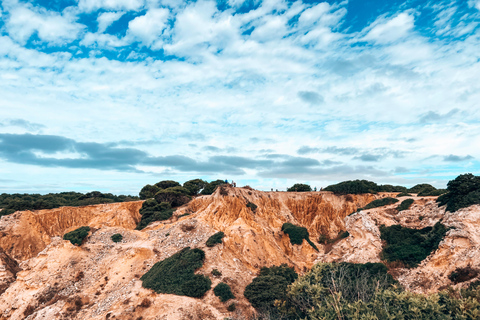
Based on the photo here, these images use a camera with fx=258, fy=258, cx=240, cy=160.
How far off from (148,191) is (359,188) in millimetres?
52483

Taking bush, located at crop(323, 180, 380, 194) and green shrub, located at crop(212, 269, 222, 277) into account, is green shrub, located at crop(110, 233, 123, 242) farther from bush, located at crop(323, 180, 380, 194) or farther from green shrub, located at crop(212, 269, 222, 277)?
bush, located at crop(323, 180, 380, 194)

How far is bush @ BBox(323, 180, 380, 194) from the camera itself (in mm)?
53969

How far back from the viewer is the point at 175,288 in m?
22.3

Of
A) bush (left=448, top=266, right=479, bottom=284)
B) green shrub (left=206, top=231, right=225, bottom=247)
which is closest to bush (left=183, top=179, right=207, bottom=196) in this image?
green shrub (left=206, top=231, right=225, bottom=247)

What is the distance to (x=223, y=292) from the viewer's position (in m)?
22.0

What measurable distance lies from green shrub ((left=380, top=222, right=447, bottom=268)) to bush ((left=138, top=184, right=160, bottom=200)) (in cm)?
5625

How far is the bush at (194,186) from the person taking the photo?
217 ft

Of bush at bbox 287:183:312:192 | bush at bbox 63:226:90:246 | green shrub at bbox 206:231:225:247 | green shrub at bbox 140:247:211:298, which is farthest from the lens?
bush at bbox 287:183:312:192

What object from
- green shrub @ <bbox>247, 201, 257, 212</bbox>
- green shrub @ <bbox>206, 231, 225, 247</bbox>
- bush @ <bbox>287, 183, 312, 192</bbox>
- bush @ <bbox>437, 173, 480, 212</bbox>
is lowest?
green shrub @ <bbox>206, 231, 225, 247</bbox>

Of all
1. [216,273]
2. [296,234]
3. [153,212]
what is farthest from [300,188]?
[216,273]

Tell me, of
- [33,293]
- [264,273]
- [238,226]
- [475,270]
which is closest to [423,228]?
[475,270]

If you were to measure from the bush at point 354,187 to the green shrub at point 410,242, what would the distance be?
2465 centimetres

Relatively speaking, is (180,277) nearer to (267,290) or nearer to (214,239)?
(214,239)

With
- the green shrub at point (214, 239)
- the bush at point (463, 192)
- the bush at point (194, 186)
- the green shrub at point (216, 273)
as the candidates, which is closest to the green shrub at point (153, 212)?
the bush at point (194, 186)
